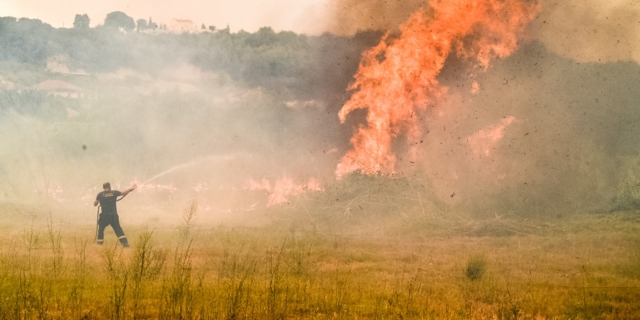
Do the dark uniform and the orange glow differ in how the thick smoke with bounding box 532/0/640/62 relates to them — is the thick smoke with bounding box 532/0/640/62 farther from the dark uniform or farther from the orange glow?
the dark uniform

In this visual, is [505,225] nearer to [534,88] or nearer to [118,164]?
[534,88]

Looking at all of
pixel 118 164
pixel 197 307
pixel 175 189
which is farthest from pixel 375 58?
pixel 118 164

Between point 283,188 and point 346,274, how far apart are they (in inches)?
577

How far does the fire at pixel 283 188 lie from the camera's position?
27075mm

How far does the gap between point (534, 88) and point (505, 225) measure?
9.19 m

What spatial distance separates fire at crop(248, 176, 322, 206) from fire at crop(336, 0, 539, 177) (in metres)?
1.80

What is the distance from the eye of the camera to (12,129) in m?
40.4

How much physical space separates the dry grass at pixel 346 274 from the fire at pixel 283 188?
3.57m

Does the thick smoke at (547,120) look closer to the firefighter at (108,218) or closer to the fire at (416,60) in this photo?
the fire at (416,60)

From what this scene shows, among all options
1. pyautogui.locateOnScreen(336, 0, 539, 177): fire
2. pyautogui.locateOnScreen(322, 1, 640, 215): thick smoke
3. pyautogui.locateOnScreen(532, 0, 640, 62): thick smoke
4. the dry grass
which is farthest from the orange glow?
pyautogui.locateOnScreen(532, 0, 640, 62): thick smoke

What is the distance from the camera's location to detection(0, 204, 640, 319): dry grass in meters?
9.48

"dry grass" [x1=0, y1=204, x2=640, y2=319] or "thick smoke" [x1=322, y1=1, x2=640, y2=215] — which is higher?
"thick smoke" [x1=322, y1=1, x2=640, y2=215]

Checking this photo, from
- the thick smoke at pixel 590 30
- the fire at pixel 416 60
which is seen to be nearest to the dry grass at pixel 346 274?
the fire at pixel 416 60

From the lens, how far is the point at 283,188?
93.1 ft
